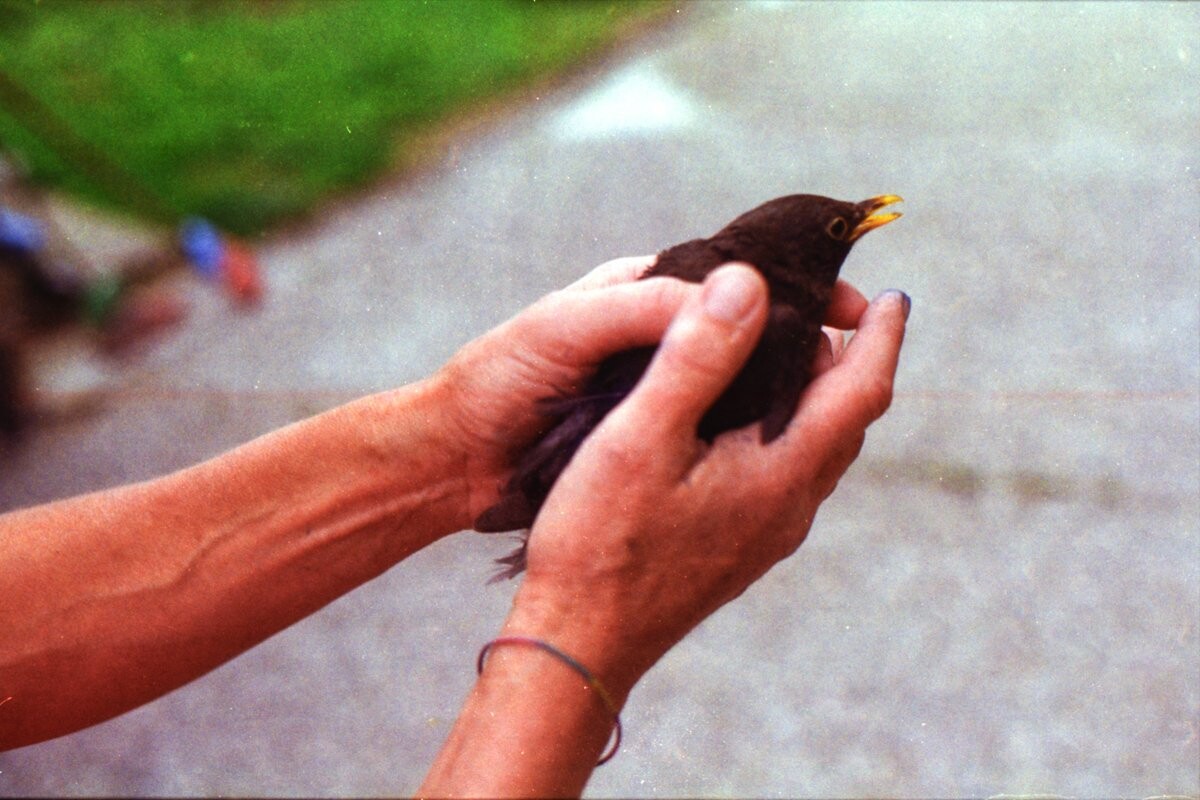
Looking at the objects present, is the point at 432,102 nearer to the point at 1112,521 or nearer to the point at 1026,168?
the point at 1026,168

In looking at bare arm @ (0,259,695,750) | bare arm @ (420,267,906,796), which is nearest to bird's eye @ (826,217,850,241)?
bare arm @ (420,267,906,796)

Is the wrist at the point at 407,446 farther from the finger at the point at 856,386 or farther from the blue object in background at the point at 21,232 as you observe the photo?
the blue object in background at the point at 21,232

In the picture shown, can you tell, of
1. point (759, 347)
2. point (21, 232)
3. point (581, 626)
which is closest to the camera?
point (581, 626)

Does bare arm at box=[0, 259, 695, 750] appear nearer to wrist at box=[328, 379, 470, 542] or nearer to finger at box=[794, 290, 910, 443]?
wrist at box=[328, 379, 470, 542]

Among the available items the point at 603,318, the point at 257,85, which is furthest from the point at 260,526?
the point at 257,85

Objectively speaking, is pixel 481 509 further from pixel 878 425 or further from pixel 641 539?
pixel 878 425

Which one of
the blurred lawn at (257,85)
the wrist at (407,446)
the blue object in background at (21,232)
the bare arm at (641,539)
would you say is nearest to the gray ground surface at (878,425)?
the blurred lawn at (257,85)
